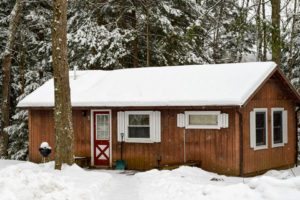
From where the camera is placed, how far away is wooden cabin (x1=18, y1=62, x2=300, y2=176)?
17.0 meters

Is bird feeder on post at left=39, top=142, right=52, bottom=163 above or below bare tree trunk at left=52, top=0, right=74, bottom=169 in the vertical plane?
below

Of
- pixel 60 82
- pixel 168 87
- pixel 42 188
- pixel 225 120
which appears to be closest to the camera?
pixel 42 188

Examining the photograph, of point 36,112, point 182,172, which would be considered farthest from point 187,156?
point 36,112

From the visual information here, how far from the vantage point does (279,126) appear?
1955 centimetres

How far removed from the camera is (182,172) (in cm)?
1609

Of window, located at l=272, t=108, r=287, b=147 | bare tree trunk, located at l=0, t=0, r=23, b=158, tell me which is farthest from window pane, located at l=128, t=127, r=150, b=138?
bare tree trunk, located at l=0, t=0, r=23, b=158

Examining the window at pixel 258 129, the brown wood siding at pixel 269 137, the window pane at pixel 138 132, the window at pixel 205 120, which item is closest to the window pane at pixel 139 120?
the window pane at pixel 138 132

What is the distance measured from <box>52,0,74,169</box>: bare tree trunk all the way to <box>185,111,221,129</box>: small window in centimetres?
437

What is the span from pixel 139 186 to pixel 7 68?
15681 mm

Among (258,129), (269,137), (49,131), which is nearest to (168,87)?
(258,129)

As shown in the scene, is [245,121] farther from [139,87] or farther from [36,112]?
[36,112]

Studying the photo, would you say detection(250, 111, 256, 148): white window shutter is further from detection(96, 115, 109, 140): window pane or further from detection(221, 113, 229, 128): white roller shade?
detection(96, 115, 109, 140): window pane

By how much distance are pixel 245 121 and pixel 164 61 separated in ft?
35.3

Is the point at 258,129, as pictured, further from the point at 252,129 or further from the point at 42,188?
the point at 42,188
